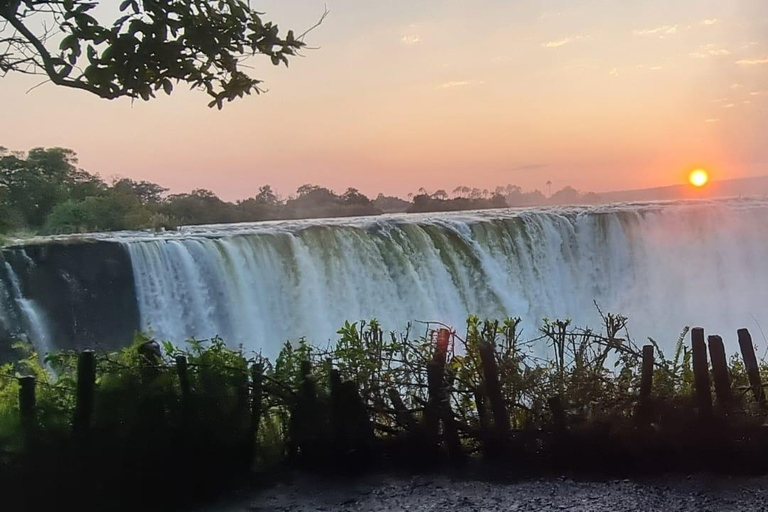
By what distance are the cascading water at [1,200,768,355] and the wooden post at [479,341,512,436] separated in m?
6.26

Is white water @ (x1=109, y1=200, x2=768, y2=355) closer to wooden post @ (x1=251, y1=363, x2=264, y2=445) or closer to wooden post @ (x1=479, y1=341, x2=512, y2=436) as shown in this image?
wooden post @ (x1=251, y1=363, x2=264, y2=445)

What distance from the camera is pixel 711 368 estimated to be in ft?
13.3

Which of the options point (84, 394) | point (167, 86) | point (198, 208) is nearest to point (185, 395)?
point (84, 394)

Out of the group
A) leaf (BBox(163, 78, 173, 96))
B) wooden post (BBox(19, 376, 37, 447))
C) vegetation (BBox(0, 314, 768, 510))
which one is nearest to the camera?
leaf (BBox(163, 78, 173, 96))

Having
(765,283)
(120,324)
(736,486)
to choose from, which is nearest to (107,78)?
(736,486)

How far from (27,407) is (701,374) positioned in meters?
3.67

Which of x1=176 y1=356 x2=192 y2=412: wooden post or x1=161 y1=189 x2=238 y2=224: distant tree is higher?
x1=161 y1=189 x2=238 y2=224: distant tree

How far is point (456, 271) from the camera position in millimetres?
11656

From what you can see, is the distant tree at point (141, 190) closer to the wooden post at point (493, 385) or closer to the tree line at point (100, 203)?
the tree line at point (100, 203)

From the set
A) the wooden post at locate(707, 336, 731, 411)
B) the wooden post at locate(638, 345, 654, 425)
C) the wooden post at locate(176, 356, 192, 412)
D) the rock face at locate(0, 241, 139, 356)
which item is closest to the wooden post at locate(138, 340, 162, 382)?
the wooden post at locate(176, 356, 192, 412)

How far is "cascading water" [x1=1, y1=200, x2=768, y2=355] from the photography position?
32.1 feet

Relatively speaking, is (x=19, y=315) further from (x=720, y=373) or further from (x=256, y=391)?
(x=720, y=373)

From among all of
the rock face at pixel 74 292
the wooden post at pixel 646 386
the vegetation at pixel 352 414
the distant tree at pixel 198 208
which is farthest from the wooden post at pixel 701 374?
the distant tree at pixel 198 208

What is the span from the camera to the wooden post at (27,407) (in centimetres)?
366
